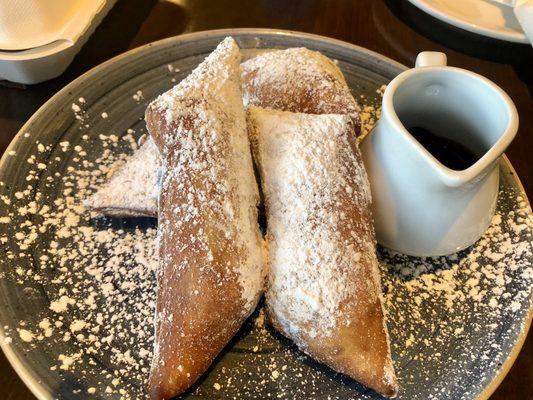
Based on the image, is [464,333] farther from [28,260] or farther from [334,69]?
[28,260]

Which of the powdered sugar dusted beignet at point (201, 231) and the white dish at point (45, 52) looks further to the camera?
the white dish at point (45, 52)

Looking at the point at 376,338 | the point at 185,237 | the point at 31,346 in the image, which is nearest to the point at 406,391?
the point at 376,338

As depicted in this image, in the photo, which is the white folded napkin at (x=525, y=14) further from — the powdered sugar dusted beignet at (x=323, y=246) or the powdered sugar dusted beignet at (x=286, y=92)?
the powdered sugar dusted beignet at (x=323, y=246)

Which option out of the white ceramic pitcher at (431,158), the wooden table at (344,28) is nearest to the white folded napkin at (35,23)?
the wooden table at (344,28)

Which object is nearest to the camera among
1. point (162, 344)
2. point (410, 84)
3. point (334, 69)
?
point (162, 344)

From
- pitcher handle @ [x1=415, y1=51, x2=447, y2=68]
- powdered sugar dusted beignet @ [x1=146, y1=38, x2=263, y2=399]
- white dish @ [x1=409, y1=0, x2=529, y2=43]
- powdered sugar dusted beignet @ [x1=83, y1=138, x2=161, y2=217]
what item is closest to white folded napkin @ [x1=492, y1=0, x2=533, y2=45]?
white dish @ [x1=409, y1=0, x2=529, y2=43]

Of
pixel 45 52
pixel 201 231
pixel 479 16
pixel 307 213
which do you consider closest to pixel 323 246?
pixel 307 213

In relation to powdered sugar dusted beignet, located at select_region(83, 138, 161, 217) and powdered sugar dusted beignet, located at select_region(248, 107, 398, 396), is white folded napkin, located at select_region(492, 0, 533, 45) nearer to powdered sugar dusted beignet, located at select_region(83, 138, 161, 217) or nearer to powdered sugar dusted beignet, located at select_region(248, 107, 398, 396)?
powdered sugar dusted beignet, located at select_region(248, 107, 398, 396)

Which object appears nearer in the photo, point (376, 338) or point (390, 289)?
point (376, 338)
